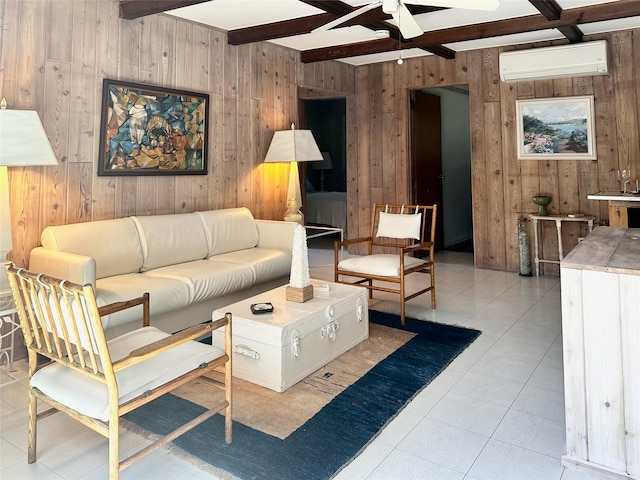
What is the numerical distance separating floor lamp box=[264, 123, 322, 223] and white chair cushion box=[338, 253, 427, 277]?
4.58 feet

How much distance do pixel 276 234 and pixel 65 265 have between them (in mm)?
2022

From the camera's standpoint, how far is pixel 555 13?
382cm

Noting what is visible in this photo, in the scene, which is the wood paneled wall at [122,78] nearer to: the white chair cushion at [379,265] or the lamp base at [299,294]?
the white chair cushion at [379,265]

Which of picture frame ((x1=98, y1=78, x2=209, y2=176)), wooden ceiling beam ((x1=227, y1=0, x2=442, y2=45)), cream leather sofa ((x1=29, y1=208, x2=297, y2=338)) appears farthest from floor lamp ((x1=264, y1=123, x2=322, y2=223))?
wooden ceiling beam ((x1=227, y1=0, x2=442, y2=45))

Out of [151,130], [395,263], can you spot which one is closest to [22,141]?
[151,130]

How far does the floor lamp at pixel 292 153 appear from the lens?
4.73 meters

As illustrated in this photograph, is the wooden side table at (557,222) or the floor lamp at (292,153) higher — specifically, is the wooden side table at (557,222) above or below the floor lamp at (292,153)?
below

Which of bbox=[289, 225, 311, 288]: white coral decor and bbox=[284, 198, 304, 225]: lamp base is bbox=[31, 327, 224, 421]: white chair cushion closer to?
bbox=[289, 225, 311, 288]: white coral decor

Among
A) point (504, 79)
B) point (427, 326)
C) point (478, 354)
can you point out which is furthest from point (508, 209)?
point (478, 354)

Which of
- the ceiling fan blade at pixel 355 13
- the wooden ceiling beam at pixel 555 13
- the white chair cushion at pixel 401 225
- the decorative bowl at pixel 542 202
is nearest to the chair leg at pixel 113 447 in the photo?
the ceiling fan blade at pixel 355 13

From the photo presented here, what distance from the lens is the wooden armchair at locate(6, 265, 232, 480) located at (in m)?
1.54

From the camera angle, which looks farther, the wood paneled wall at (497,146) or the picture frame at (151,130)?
the wood paneled wall at (497,146)

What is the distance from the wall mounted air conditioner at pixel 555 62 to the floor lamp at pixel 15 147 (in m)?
4.51

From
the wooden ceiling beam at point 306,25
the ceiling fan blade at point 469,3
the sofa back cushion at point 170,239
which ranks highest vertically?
the wooden ceiling beam at point 306,25
